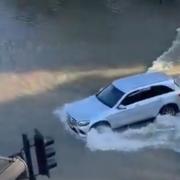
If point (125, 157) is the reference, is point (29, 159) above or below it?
above

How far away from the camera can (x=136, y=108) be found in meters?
18.2

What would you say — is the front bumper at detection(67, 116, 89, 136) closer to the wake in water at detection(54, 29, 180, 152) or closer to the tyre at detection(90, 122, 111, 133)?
the wake in water at detection(54, 29, 180, 152)

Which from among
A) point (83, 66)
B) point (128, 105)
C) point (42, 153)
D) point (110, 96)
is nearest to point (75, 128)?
point (110, 96)

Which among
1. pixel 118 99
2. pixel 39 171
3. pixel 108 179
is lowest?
pixel 108 179

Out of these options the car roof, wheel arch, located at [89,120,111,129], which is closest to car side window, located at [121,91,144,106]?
the car roof

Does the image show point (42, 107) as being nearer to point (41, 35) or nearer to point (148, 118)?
point (148, 118)

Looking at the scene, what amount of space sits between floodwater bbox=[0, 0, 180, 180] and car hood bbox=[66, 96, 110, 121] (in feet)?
2.09

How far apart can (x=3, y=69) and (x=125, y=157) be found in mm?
9571

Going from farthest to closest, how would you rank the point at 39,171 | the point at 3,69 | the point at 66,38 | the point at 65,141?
the point at 66,38
the point at 3,69
the point at 65,141
the point at 39,171

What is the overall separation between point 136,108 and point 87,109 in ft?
4.90

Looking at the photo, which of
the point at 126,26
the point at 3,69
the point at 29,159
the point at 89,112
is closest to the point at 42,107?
the point at 89,112

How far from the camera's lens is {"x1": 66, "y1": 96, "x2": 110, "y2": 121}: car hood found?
18109 millimetres

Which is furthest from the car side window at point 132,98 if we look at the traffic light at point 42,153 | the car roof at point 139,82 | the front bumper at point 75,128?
the traffic light at point 42,153

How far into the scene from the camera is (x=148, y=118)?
60.6ft
